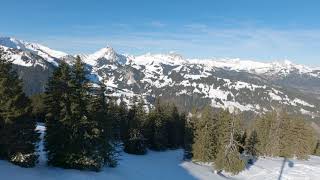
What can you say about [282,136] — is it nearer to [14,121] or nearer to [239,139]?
[239,139]

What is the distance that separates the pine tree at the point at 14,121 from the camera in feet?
117

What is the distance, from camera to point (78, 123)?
137 feet

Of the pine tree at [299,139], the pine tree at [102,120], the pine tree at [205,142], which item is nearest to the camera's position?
the pine tree at [102,120]

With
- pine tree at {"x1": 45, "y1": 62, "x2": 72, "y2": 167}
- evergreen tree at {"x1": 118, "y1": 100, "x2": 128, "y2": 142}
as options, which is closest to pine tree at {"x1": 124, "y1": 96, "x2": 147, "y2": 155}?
evergreen tree at {"x1": 118, "y1": 100, "x2": 128, "y2": 142}

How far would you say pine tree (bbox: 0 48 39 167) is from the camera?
3578 cm

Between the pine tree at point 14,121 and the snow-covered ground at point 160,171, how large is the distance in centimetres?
107

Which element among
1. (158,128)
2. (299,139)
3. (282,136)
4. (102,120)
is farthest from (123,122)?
(299,139)

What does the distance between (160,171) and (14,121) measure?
27.4 meters

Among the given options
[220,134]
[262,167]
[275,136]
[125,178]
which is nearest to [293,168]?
[262,167]

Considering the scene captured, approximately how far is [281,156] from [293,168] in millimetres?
22566

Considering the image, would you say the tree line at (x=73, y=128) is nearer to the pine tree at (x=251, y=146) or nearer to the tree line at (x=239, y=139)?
the tree line at (x=239, y=139)

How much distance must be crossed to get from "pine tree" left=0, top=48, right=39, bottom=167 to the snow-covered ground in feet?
3.49

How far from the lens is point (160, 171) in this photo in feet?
196

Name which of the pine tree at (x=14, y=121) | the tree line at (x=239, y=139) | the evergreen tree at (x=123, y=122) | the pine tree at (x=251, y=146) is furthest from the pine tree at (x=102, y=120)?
the pine tree at (x=251, y=146)
